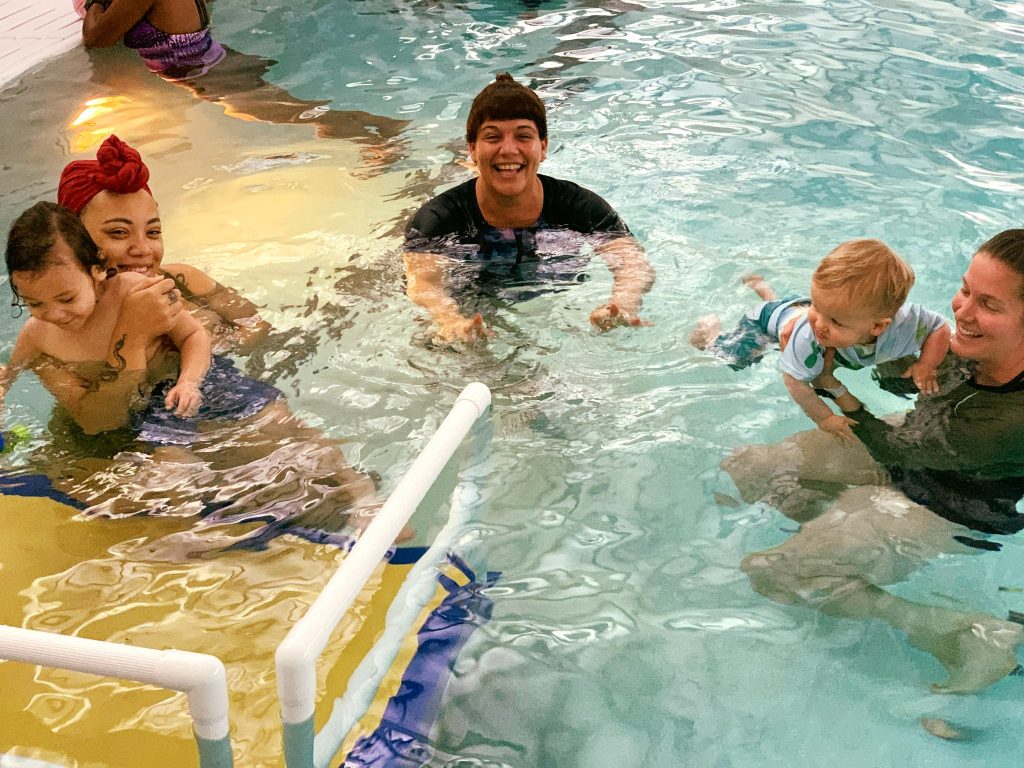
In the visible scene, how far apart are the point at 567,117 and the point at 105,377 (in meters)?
3.76

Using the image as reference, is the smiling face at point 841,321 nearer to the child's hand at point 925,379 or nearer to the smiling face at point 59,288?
the child's hand at point 925,379

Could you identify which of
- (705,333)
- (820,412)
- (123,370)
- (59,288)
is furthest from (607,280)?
(59,288)

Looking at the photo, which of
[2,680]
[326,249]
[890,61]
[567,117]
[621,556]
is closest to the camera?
[2,680]

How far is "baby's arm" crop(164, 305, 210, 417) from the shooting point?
10.9 ft

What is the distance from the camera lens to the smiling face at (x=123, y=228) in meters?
3.43

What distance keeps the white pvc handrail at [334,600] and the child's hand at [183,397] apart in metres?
1.31

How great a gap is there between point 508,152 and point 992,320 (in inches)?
79.7

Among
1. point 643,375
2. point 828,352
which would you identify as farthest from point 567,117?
point 828,352

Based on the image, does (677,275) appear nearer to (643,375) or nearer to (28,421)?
(643,375)

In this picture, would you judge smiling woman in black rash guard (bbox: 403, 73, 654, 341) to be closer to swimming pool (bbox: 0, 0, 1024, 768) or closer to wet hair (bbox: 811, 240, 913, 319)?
swimming pool (bbox: 0, 0, 1024, 768)

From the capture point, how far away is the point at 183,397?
3.30 metres

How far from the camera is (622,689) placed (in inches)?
108

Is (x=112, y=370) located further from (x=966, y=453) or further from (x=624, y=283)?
(x=966, y=453)

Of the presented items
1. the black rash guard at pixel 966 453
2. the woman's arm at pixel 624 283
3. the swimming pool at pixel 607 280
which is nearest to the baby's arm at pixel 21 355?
the swimming pool at pixel 607 280
